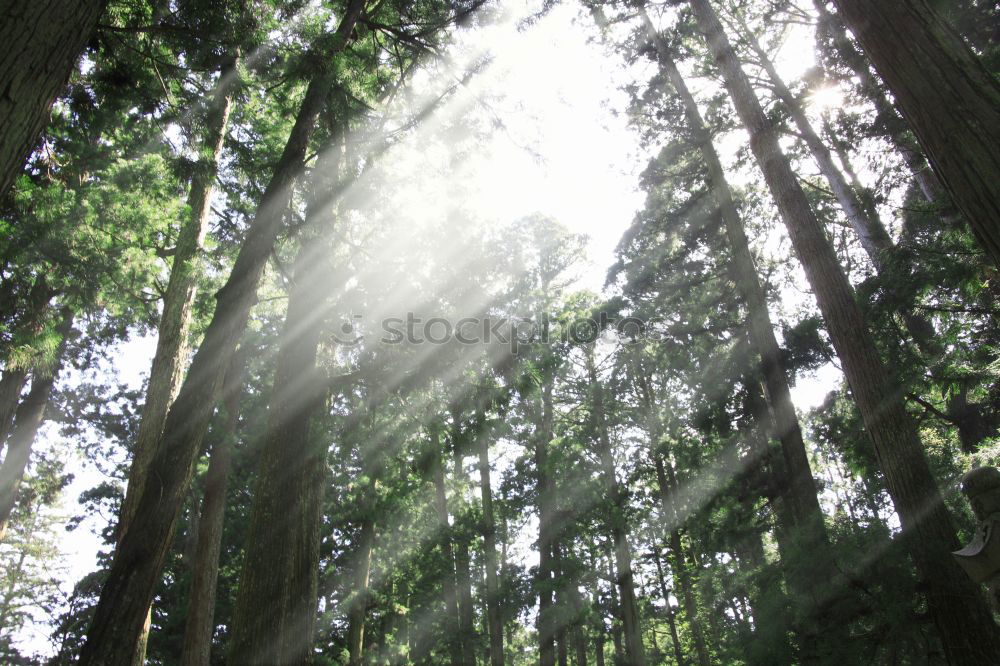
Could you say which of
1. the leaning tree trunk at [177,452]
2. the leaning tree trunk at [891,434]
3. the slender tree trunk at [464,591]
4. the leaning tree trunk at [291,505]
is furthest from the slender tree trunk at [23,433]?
the leaning tree trunk at [891,434]

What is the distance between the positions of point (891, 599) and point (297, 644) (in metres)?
5.58

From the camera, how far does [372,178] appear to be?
8.38m

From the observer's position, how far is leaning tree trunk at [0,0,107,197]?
2.39 metres

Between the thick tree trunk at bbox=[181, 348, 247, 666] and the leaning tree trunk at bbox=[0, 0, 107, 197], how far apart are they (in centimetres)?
834

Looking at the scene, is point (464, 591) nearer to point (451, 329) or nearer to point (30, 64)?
point (451, 329)

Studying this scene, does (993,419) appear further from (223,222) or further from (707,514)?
(223,222)

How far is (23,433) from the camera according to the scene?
38.6 ft

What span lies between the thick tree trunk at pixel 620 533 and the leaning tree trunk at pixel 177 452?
1275 centimetres

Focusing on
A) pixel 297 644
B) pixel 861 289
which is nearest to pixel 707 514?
pixel 861 289

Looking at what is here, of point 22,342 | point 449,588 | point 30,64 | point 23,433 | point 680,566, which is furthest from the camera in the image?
point 680,566

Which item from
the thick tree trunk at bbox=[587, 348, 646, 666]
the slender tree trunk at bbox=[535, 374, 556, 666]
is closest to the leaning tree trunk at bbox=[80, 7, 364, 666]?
the slender tree trunk at bbox=[535, 374, 556, 666]

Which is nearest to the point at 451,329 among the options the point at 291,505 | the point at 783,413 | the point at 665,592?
the point at 291,505

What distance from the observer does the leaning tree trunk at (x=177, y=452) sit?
3.83 m

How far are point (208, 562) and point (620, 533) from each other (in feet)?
34.4
